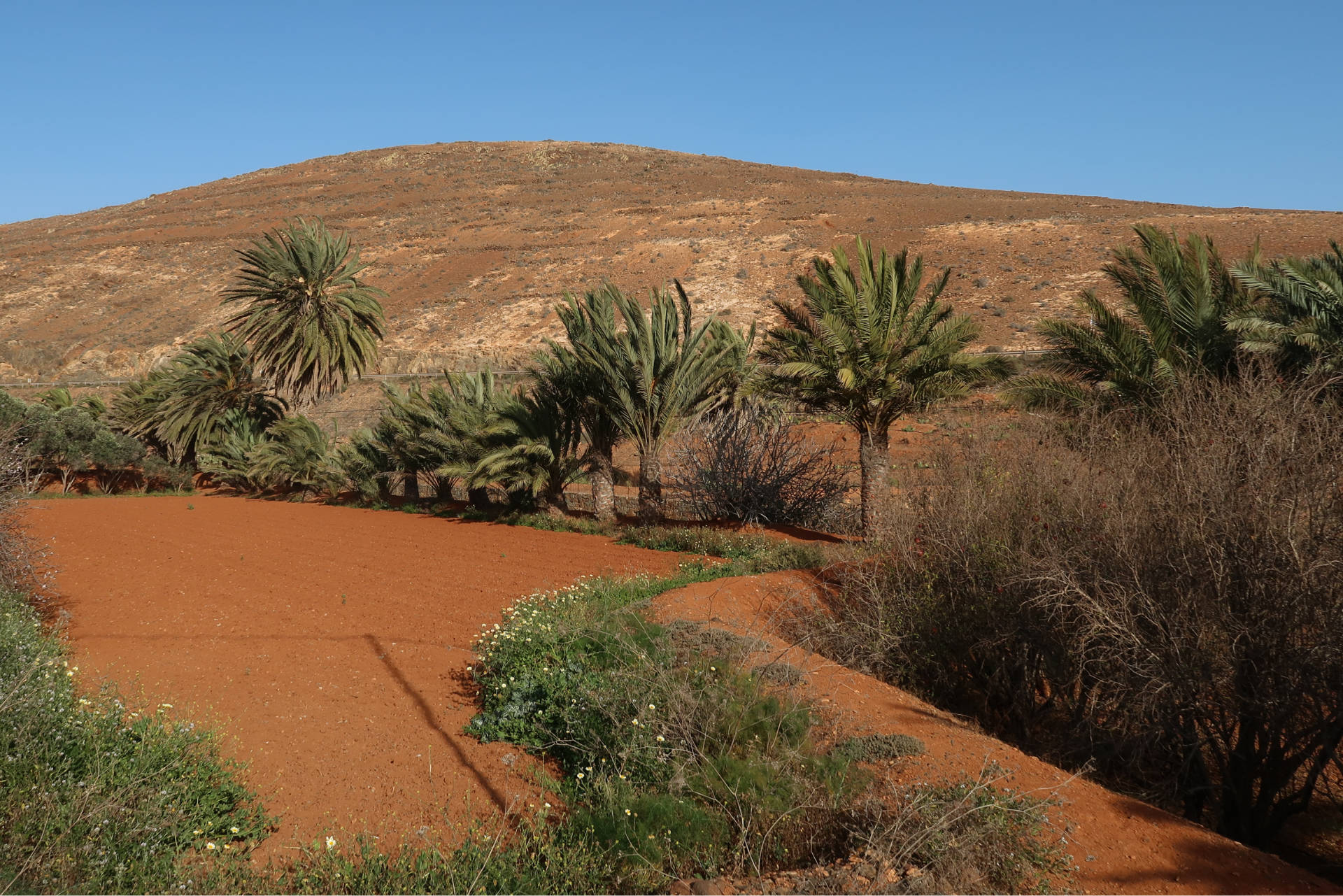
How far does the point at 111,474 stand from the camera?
24359 mm

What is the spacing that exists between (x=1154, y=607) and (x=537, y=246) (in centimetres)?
5306

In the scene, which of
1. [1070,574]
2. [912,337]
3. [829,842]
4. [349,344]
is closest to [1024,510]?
[1070,574]

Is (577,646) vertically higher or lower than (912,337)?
lower

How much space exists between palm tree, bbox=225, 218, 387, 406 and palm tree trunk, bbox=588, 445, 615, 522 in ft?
32.3

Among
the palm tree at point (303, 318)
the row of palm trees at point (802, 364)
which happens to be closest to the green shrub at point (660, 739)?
the row of palm trees at point (802, 364)

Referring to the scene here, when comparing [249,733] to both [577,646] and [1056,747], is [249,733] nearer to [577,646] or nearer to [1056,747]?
[577,646]

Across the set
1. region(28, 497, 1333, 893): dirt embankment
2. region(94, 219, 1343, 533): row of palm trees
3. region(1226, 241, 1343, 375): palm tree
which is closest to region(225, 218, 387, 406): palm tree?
region(94, 219, 1343, 533): row of palm trees

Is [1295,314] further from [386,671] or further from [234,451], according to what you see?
[234,451]

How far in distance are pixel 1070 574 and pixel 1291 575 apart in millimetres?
1287

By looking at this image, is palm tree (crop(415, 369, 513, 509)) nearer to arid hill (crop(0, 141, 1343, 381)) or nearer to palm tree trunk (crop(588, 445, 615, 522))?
palm tree trunk (crop(588, 445, 615, 522))

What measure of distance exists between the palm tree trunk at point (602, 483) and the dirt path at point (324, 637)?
1.15 metres

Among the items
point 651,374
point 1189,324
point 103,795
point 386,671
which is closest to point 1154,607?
point 386,671

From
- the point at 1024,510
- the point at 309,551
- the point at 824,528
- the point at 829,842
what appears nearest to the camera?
the point at 829,842

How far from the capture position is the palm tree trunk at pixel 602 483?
15.0m
